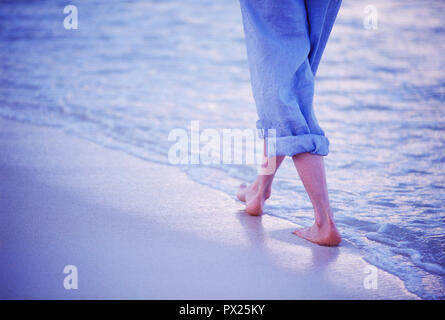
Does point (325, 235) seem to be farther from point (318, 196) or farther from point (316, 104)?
point (316, 104)

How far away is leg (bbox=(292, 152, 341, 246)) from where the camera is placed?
5.50 feet

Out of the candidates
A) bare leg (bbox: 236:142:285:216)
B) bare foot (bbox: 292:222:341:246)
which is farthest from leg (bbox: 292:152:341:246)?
bare leg (bbox: 236:142:285:216)

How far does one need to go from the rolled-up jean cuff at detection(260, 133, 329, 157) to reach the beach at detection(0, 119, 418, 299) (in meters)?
0.35

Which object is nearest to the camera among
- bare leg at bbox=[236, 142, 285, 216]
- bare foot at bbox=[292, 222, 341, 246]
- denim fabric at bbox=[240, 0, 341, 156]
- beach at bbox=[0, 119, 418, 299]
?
beach at bbox=[0, 119, 418, 299]

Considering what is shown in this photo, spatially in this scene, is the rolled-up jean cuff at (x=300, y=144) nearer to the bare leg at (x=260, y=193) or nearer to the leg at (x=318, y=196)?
the leg at (x=318, y=196)

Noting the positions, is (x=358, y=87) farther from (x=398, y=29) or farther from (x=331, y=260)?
(x=398, y=29)

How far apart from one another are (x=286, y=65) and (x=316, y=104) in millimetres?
2290

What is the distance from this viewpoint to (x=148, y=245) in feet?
5.48

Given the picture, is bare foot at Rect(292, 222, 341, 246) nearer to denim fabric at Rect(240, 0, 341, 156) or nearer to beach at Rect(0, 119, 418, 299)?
beach at Rect(0, 119, 418, 299)

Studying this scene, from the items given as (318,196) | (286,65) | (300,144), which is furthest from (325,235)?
(286,65)

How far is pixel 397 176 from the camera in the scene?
245 centimetres

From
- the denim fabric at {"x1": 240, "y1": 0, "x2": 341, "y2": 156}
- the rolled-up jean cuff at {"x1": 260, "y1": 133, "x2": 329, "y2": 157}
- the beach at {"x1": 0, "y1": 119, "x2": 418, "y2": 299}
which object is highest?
the denim fabric at {"x1": 240, "y1": 0, "x2": 341, "y2": 156}

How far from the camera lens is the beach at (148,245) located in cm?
143
